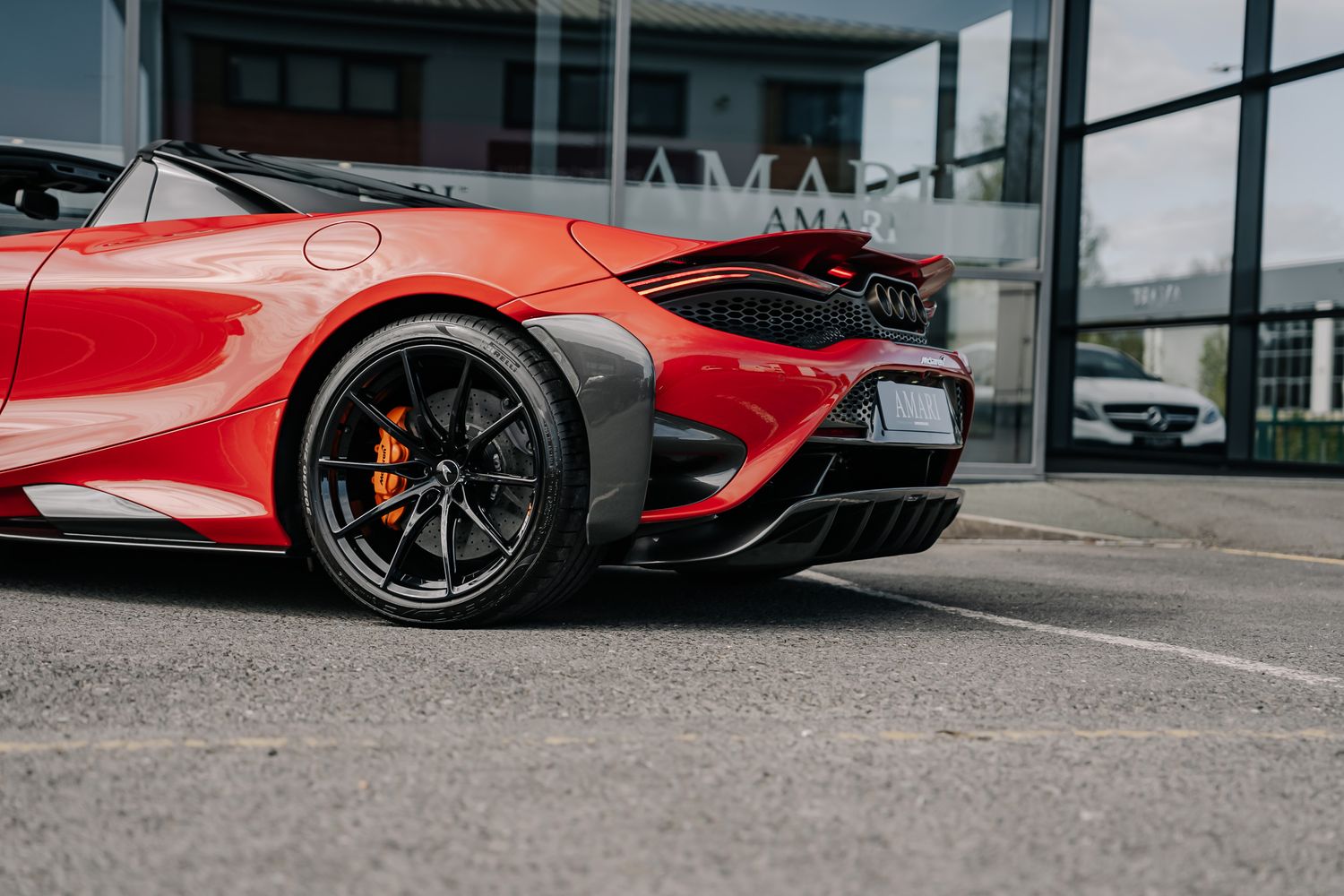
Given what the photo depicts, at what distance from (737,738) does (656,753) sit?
0.54 feet

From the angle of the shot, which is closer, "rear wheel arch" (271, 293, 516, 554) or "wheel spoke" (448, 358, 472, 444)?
"wheel spoke" (448, 358, 472, 444)

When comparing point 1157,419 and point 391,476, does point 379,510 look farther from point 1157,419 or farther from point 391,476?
point 1157,419

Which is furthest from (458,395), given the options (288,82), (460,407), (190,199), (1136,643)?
(288,82)

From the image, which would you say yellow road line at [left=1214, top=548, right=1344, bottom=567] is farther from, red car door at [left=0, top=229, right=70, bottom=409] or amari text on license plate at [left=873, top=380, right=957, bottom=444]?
red car door at [left=0, top=229, right=70, bottom=409]

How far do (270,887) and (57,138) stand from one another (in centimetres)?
Result: 810

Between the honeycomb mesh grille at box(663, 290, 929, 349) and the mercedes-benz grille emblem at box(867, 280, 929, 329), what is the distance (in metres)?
0.05

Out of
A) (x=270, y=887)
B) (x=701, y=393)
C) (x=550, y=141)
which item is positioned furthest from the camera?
(x=550, y=141)

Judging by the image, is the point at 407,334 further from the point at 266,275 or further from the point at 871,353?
the point at 871,353

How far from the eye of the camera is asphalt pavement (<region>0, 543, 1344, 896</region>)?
5.05 ft

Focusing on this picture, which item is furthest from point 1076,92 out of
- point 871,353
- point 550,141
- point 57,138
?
point 871,353

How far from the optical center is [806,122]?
9.55 m

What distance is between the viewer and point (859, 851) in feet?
5.22

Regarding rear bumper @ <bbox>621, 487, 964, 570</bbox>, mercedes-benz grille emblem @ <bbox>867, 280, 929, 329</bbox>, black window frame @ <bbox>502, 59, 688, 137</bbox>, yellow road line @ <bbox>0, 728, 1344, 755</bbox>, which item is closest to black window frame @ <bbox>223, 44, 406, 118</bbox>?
black window frame @ <bbox>502, 59, 688, 137</bbox>

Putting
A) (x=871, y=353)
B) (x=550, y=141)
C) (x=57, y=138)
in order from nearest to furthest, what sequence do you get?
(x=871, y=353), (x=57, y=138), (x=550, y=141)
